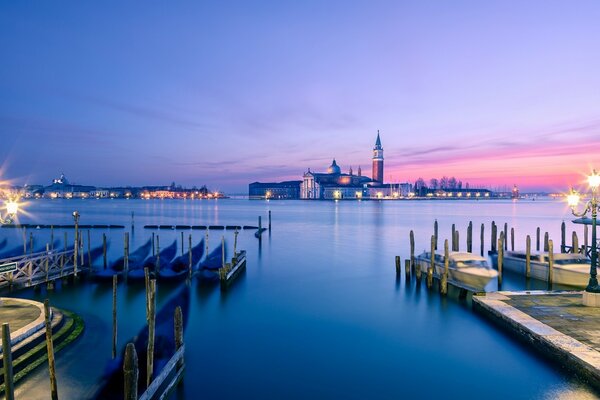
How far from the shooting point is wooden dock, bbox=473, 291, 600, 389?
7945 millimetres

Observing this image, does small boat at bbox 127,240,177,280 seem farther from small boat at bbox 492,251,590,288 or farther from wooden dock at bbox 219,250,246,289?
small boat at bbox 492,251,590,288

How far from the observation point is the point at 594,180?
1069 centimetres

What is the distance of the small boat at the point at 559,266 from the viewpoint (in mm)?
15489

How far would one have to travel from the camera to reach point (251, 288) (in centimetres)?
1756

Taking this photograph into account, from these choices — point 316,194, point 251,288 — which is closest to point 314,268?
point 251,288

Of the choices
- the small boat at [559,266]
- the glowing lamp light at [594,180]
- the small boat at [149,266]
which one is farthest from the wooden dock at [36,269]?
the small boat at [559,266]

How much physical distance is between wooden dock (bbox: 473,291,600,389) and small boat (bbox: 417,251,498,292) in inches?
81.0

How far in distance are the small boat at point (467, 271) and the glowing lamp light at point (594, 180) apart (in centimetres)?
495

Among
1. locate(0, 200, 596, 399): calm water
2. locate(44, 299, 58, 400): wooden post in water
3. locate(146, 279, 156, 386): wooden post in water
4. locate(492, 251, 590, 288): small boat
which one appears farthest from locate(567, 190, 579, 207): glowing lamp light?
locate(44, 299, 58, 400): wooden post in water

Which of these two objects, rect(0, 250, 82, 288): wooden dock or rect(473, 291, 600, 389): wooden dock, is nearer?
rect(473, 291, 600, 389): wooden dock

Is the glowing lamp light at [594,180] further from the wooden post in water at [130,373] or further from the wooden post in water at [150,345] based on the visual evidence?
the wooden post in water at [130,373]

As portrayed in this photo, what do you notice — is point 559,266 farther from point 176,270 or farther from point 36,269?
point 36,269

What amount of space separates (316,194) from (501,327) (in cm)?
17705

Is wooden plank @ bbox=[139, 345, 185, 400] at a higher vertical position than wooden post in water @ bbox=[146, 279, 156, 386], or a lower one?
lower
